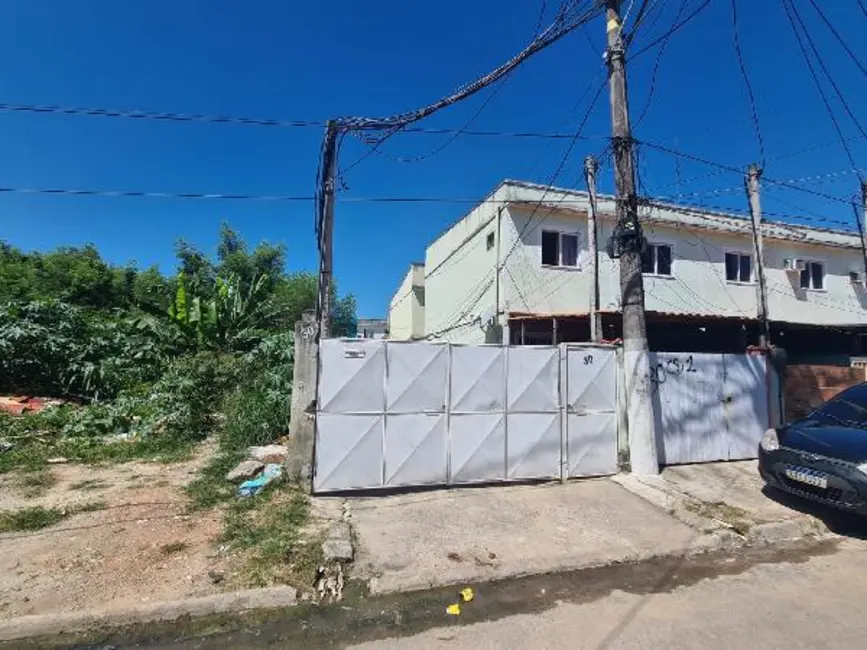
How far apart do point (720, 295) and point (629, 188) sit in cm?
1297

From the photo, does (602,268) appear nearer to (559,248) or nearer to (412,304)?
(559,248)

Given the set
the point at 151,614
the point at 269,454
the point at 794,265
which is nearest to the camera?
the point at 151,614

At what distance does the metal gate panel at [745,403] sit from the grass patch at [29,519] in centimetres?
977

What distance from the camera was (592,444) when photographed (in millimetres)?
8055

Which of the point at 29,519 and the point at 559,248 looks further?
the point at 559,248

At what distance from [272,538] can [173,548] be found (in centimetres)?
92

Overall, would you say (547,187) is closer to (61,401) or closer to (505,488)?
(505,488)

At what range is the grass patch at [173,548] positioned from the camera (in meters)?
5.00

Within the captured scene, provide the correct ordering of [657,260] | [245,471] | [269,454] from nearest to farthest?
[245,471], [269,454], [657,260]

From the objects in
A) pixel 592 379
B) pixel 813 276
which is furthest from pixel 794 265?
pixel 592 379

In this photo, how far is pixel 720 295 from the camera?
19.0 m

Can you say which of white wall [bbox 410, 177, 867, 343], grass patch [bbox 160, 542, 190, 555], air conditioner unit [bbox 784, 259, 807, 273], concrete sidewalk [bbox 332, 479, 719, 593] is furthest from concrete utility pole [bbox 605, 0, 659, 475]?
air conditioner unit [bbox 784, 259, 807, 273]

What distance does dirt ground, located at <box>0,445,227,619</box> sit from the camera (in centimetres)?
423

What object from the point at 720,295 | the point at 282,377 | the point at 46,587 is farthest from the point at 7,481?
the point at 720,295
